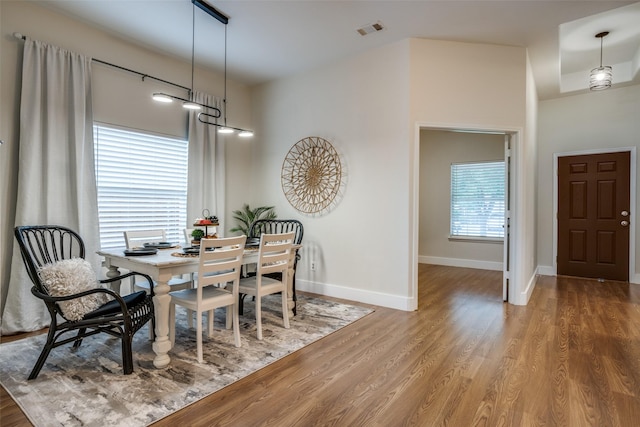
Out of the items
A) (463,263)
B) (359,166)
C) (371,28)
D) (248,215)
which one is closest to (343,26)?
(371,28)

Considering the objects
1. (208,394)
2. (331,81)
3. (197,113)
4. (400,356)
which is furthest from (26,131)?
(400,356)

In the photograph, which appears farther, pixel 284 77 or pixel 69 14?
pixel 284 77

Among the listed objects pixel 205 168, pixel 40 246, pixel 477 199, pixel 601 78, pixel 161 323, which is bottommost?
pixel 161 323

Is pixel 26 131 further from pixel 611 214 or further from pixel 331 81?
pixel 611 214

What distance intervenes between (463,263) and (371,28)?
4683mm

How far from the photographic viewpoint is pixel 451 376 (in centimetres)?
233

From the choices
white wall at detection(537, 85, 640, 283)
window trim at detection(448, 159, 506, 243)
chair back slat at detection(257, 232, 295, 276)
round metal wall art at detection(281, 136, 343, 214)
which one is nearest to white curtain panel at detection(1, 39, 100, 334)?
chair back slat at detection(257, 232, 295, 276)

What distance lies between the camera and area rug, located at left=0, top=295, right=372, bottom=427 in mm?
1896

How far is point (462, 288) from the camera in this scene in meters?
4.85

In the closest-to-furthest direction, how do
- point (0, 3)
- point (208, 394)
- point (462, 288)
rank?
point (208, 394)
point (0, 3)
point (462, 288)

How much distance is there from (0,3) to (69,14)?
496 millimetres

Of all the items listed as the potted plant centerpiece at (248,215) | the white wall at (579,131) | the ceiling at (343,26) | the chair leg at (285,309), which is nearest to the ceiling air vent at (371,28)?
the ceiling at (343,26)

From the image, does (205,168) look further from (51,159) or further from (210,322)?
(210,322)

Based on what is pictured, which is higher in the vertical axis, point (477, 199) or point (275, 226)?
point (477, 199)
